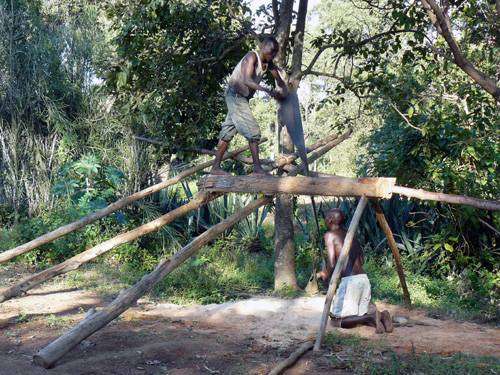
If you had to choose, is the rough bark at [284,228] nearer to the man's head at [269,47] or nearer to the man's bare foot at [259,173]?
the man's bare foot at [259,173]

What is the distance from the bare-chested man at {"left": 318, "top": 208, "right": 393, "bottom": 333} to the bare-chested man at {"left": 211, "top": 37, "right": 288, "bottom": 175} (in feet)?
→ 3.01

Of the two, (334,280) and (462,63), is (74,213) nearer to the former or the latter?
(334,280)

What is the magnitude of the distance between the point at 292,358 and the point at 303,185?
1.51m

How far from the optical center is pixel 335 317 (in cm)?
611

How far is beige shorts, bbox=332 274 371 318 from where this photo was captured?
19.6ft

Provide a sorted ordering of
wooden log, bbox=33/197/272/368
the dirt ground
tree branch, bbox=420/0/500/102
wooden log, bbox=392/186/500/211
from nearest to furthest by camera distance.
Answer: tree branch, bbox=420/0/500/102 → wooden log, bbox=33/197/272/368 → wooden log, bbox=392/186/500/211 → the dirt ground

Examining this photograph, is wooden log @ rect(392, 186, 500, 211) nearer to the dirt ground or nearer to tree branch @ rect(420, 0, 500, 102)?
tree branch @ rect(420, 0, 500, 102)

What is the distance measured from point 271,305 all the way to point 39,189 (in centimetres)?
593

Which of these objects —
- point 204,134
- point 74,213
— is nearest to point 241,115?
point 204,134

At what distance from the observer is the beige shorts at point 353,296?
596 cm

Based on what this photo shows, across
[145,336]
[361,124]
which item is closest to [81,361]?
[145,336]

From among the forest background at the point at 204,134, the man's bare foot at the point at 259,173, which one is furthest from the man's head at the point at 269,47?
the forest background at the point at 204,134

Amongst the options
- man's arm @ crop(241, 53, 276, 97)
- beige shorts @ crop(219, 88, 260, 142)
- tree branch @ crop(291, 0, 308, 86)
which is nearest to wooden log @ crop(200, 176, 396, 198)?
beige shorts @ crop(219, 88, 260, 142)

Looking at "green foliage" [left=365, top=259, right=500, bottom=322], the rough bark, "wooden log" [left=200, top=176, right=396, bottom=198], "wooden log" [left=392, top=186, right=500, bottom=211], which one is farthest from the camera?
the rough bark
